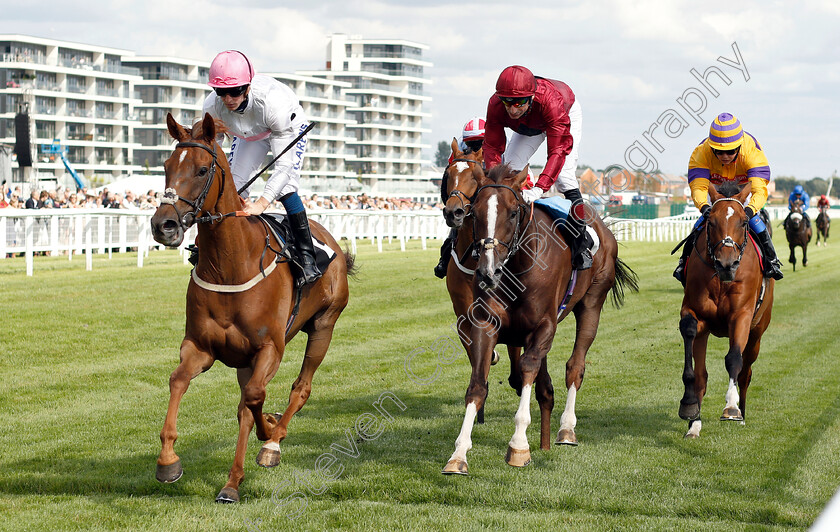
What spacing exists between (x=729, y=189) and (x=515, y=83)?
1994mm

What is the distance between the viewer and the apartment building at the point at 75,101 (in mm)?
70812

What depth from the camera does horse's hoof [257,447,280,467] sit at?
17.3 feet

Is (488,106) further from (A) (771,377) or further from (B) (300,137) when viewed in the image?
(A) (771,377)

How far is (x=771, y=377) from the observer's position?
873cm

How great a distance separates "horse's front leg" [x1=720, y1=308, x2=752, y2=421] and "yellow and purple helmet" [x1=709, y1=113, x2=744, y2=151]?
128 centimetres

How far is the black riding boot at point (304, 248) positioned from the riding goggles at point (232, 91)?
2.68ft

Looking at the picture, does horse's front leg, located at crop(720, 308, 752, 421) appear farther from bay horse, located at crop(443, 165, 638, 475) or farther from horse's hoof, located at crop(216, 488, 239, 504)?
horse's hoof, located at crop(216, 488, 239, 504)

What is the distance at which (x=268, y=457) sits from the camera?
17.4ft

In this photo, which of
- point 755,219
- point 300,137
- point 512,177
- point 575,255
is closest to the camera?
point 512,177

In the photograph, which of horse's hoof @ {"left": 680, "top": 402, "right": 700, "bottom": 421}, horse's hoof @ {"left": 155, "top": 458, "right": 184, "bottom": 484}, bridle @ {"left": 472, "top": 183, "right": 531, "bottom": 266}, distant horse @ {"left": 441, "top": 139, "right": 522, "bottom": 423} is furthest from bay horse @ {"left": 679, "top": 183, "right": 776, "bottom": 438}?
horse's hoof @ {"left": 155, "top": 458, "right": 184, "bottom": 484}

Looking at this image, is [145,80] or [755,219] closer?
[755,219]

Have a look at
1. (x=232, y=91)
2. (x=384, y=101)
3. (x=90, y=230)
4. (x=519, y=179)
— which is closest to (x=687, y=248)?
(x=519, y=179)

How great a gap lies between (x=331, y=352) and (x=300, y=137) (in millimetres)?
4478

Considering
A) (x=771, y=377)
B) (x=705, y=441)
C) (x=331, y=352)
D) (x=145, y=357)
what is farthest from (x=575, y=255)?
(x=145, y=357)
